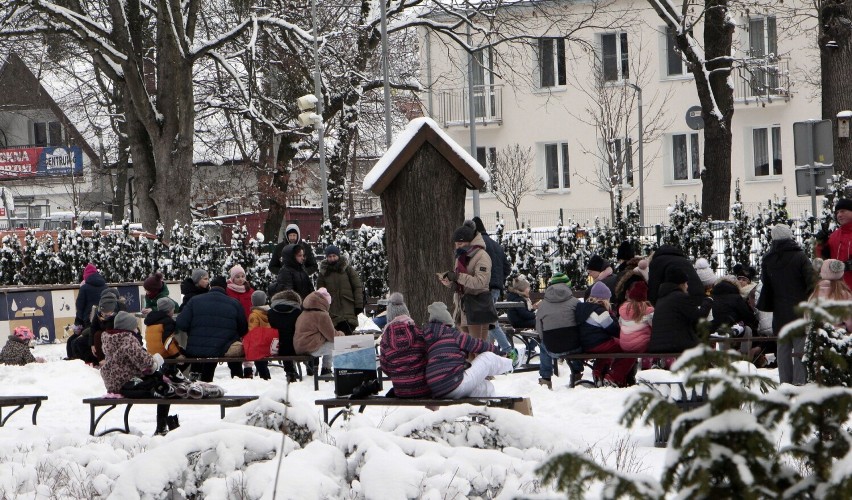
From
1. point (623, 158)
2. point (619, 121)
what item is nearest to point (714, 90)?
point (619, 121)

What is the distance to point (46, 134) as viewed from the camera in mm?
64250

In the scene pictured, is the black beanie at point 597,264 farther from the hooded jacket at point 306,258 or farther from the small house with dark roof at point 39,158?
the small house with dark roof at point 39,158

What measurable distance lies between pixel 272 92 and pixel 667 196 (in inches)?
488

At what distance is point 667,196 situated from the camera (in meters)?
38.9

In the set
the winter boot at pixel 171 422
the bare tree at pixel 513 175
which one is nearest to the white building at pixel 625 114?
the bare tree at pixel 513 175

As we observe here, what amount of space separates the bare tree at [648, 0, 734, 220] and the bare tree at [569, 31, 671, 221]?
14283 millimetres

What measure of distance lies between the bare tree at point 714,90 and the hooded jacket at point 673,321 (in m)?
10.9

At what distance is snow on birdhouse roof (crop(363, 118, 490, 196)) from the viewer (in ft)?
41.8

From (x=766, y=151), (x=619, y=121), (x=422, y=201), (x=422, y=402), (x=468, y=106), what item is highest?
(x=468, y=106)

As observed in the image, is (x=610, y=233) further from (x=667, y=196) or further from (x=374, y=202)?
(x=374, y=202)

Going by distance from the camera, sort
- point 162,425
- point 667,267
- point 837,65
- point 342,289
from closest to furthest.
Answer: point 162,425, point 667,267, point 342,289, point 837,65

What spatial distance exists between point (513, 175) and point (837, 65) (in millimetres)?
19658

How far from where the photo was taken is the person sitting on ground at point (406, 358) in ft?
30.9

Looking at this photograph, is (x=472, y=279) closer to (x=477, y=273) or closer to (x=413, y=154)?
(x=477, y=273)
